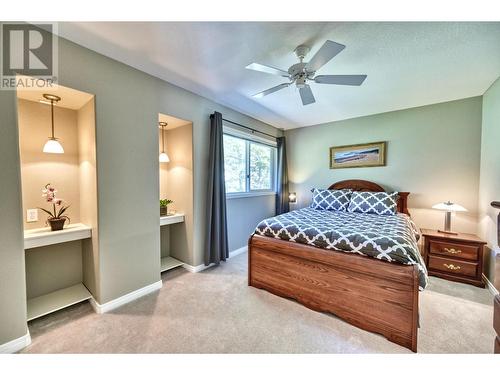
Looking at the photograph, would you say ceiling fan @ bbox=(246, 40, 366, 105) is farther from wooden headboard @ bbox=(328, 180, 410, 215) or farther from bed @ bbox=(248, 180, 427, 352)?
wooden headboard @ bbox=(328, 180, 410, 215)

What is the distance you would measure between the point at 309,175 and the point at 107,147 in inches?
139

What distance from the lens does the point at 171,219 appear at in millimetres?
2650

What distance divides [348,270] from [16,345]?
2.64 metres

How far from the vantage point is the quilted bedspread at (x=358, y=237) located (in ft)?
5.16

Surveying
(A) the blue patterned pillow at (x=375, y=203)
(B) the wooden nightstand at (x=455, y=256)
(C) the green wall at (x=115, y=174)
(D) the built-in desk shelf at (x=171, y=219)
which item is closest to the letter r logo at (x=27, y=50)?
(C) the green wall at (x=115, y=174)

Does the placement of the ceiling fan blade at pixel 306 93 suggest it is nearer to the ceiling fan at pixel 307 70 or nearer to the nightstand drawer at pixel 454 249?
the ceiling fan at pixel 307 70

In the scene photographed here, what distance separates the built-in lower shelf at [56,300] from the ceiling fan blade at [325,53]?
121 inches

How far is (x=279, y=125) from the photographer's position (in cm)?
418

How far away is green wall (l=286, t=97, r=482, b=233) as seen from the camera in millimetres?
2793

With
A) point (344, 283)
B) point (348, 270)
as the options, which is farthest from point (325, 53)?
point (344, 283)

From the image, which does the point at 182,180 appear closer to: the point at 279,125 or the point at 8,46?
the point at 8,46

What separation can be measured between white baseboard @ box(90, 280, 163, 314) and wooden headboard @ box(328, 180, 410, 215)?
3.34 m

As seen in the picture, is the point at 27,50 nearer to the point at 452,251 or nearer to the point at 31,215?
the point at 31,215
